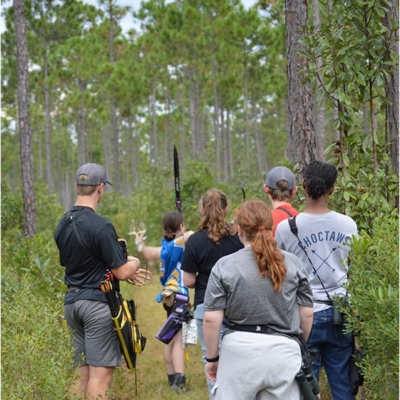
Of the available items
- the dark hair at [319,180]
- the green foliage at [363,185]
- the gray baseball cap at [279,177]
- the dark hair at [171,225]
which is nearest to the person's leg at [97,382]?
the gray baseball cap at [279,177]

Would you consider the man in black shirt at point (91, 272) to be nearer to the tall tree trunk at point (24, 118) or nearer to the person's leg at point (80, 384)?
the person's leg at point (80, 384)

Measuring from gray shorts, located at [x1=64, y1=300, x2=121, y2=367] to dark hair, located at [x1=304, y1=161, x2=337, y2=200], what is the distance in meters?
1.58

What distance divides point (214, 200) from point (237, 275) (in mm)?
1388

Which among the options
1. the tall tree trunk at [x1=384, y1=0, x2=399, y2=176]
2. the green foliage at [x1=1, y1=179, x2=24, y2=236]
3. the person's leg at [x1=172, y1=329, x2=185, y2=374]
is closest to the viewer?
the tall tree trunk at [x1=384, y1=0, x2=399, y2=176]

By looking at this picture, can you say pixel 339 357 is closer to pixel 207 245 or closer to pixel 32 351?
pixel 207 245

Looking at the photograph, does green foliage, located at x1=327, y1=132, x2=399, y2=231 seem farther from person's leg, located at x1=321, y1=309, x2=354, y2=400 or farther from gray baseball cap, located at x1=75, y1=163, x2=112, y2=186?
gray baseball cap, located at x1=75, y1=163, x2=112, y2=186

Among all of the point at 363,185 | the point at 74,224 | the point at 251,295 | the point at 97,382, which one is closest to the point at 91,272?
the point at 74,224

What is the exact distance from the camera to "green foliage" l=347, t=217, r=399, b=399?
334 centimetres

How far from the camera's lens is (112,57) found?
36500 millimetres

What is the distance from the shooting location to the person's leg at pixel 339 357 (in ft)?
12.7

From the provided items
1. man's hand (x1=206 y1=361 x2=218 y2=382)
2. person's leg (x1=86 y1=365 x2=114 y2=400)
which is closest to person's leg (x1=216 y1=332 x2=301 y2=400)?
man's hand (x1=206 y1=361 x2=218 y2=382)

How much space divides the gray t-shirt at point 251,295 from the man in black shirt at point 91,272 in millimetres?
1187

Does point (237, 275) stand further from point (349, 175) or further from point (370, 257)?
point (349, 175)

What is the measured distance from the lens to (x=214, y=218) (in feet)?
14.9
